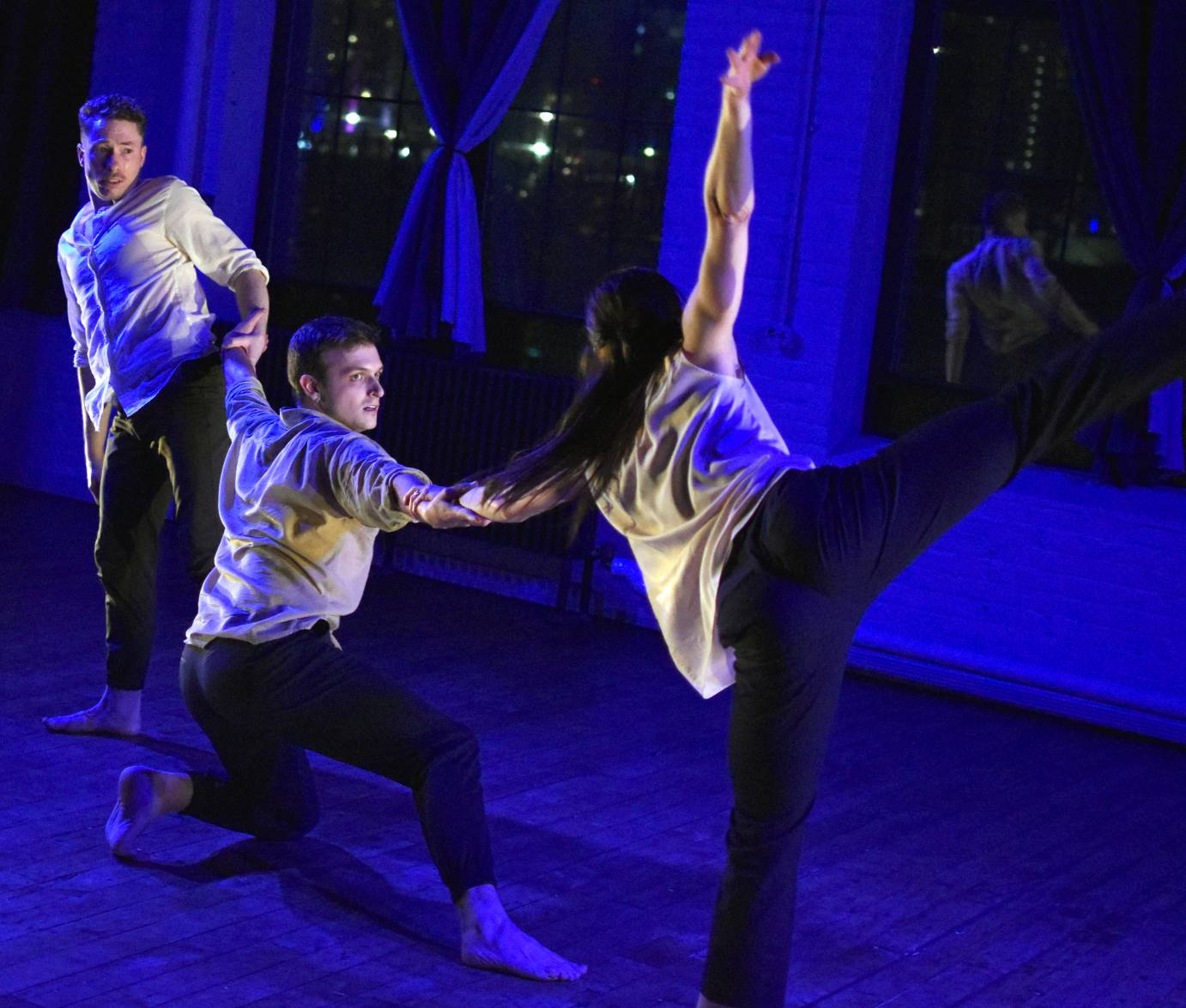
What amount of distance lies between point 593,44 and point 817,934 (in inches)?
160

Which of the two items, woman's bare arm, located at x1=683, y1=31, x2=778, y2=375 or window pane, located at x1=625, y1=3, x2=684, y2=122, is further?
window pane, located at x1=625, y1=3, x2=684, y2=122

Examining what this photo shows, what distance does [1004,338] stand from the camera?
5707 millimetres

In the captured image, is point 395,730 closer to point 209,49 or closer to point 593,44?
point 593,44

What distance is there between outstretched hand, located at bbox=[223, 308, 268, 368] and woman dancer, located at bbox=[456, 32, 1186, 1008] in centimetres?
105

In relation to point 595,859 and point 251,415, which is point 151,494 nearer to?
point 251,415

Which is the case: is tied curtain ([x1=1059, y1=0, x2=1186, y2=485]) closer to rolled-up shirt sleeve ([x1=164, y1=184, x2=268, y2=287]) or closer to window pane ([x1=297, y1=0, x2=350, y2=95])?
rolled-up shirt sleeve ([x1=164, y1=184, x2=268, y2=287])

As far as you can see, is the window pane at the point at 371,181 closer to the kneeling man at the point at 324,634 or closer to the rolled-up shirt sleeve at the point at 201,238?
the rolled-up shirt sleeve at the point at 201,238

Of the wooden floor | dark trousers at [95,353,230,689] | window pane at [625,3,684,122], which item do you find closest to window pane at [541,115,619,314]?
window pane at [625,3,684,122]

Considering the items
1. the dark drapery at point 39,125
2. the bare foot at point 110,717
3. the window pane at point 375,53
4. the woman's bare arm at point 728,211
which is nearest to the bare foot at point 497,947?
the woman's bare arm at point 728,211

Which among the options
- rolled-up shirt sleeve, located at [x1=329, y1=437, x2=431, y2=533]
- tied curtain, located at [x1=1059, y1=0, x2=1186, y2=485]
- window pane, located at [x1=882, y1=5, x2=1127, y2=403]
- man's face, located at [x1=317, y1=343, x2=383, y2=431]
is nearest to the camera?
rolled-up shirt sleeve, located at [x1=329, y1=437, x2=431, y2=533]

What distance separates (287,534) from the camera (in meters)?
2.83

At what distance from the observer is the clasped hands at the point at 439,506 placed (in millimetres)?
2479

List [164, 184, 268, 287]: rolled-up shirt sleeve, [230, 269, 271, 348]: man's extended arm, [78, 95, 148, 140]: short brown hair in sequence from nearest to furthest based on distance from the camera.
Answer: [230, 269, 271, 348]: man's extended arm → [78, 95, 148, 140]: short brown hair → [164, 184, 268, 287]: rolled-up shirt sleeve

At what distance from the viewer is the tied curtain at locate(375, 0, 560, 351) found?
6.25m
